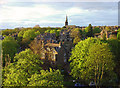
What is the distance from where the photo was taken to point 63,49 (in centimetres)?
3180

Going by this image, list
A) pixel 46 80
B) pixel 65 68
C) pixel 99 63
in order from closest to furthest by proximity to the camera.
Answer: pixel 46 80 < pixel 99 63 < pixel 65 68

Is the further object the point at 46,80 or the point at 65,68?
→ the point at 65,68

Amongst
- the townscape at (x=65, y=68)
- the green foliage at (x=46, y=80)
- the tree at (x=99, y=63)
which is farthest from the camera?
the tree at (x=99, y=63)

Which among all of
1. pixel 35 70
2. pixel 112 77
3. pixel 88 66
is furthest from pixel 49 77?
pixel 112 77

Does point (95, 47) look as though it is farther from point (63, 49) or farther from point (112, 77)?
point (63, 49)

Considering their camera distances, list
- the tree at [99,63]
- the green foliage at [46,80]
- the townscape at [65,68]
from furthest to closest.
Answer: the tree at [99,63]
the townscape at [65,68]
the green foliage at [46,80]

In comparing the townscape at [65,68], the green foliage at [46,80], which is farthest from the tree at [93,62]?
the green foliage at [46,80]

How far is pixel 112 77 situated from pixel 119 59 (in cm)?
670

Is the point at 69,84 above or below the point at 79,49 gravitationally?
below

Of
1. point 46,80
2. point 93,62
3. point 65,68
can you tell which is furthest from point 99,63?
point 46,80

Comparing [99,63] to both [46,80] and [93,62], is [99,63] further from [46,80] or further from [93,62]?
[46,80]

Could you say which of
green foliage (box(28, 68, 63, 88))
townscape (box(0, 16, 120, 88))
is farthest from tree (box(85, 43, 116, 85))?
green foliage (box(28, 68, 63, 88))

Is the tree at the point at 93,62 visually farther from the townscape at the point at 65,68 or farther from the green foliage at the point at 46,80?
the green foliage at the point at 46,80

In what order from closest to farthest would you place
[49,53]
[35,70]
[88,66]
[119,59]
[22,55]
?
[35,70] < [22,55] < [88,66] < [119,59] < [49,53]
